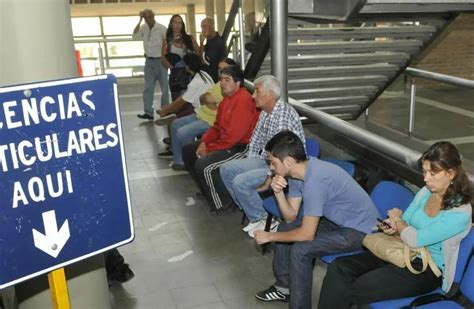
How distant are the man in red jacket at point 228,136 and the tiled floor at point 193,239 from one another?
9.2 inches

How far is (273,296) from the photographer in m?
3.47

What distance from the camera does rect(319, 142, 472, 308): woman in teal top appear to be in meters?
2.49

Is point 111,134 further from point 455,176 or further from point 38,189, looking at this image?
point 455,176

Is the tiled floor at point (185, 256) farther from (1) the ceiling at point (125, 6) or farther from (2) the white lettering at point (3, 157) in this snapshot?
(1) the ceiling at point (125, 6)

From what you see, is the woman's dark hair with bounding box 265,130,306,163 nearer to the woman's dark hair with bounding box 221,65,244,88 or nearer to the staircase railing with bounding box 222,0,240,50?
the woman's dark hair with bounding box 221,65,244,88

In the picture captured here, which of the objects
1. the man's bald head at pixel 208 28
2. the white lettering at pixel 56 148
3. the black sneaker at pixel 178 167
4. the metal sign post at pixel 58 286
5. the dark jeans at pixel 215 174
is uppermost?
the man's bald head at pixel 208 28

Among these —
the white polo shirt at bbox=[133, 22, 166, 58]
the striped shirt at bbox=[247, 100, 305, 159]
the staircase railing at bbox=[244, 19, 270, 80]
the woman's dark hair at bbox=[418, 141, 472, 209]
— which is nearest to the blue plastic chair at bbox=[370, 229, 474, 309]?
the woman's dark hair at bbox=[418, 141, 472, 209]

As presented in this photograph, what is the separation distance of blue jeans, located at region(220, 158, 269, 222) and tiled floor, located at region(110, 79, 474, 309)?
258 mm

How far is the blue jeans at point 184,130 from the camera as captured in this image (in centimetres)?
579

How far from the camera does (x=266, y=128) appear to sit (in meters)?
4.27

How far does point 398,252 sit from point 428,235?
0.20 metres

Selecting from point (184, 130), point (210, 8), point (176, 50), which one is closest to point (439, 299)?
point (184, 130)

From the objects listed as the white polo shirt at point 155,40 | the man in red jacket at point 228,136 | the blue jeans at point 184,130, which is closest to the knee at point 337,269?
the man in red jacket at point 228,136

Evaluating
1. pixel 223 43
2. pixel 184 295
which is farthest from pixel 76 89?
pixel 223 43
